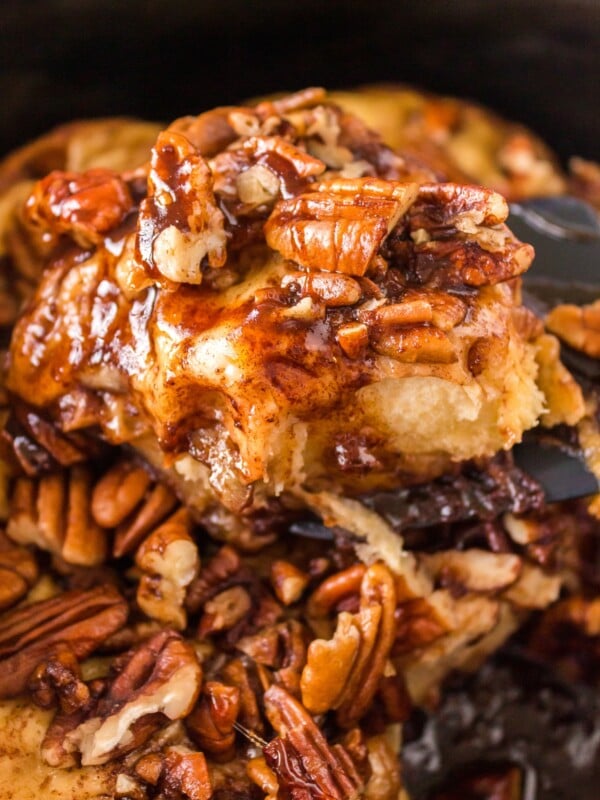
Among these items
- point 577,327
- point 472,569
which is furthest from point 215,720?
point 577,327

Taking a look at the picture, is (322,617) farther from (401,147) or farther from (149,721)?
(401,147)

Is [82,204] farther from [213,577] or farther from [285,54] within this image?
[285,54]

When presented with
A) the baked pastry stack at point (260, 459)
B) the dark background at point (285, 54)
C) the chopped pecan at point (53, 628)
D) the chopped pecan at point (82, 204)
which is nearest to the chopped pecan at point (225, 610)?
the baked pastry stack at point (260, 459)

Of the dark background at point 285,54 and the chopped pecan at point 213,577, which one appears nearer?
the chopped pecan at point 213,577

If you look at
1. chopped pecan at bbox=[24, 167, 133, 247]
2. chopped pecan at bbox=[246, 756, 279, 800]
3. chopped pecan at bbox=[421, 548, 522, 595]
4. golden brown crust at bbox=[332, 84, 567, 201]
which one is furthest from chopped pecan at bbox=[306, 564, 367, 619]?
golden brown crust at bbox=[332, 84, 567, 201]

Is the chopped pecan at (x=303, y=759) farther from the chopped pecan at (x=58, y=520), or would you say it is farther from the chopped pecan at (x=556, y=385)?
the chopped pecan at (x=556, y=385)

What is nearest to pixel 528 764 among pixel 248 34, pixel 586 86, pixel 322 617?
pixel 322 617
